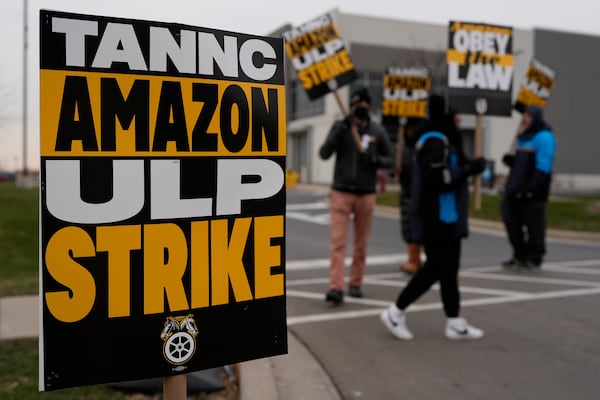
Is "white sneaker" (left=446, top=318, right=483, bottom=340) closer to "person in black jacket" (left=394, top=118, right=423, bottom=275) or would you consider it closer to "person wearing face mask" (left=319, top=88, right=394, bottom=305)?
"person wearing face mask" (left=319, top=88, right=394, bottom=305)

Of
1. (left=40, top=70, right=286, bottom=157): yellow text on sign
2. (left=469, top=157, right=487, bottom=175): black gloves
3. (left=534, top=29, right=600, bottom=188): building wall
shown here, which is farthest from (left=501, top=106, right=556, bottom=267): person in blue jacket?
(left=534, top=29, right=600, bottom=188): building wall

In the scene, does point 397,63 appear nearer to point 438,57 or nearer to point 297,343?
point 438,57

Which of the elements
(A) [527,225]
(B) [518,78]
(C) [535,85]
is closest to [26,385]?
(A) [527,225]

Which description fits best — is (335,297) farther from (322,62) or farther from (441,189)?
(322,62)

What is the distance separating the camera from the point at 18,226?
472 inches

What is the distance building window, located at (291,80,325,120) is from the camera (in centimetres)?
4055

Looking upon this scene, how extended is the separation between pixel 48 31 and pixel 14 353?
278 centimetres

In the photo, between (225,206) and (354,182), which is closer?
(225,206)

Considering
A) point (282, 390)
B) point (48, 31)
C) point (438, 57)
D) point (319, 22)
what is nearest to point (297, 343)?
point (282, 390)

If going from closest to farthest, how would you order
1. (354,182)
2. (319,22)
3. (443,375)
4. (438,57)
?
1. (443,375)
2. (354,182)
3. (319,22)
4. (438,57)

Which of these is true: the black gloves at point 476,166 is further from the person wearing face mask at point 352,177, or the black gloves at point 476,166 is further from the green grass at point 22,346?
the green grass at point 22,346

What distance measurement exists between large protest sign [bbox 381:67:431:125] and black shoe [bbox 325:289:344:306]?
3.97 m

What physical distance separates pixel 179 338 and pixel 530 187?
6.00m

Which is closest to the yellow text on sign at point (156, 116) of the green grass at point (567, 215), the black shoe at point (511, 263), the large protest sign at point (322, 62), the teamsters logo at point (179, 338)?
the teamsters logo at point (179, 338)
